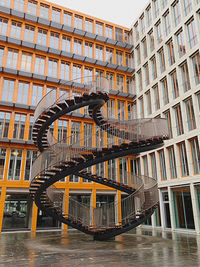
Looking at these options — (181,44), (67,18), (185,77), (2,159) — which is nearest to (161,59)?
(181,44)

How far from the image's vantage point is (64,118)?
22141 millimetres

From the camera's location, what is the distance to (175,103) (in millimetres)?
18844

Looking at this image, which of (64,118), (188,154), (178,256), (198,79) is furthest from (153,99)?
(178,256)

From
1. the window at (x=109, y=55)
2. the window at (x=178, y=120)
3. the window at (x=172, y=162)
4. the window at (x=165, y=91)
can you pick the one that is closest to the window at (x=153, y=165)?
the window at (x=172, y=162)

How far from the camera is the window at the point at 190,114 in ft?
56.1

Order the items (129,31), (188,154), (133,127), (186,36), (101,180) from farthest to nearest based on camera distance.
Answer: (129,31), (186,36), (188,154), (101,180), (133,127)

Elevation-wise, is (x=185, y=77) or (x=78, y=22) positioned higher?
(x=78, y=22)

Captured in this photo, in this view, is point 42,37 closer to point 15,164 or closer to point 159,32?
point 159,32

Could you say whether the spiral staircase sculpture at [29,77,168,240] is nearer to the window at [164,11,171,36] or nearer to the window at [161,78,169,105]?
the window at [161,78,169,105]

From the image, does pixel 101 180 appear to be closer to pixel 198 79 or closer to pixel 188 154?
pixel 188 154

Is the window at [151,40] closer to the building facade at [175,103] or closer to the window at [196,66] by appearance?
the building facade at [175,103]

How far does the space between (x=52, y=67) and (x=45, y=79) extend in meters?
2.05

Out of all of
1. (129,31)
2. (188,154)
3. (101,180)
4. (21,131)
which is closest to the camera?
(101,180)

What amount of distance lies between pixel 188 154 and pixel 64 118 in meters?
11.6
